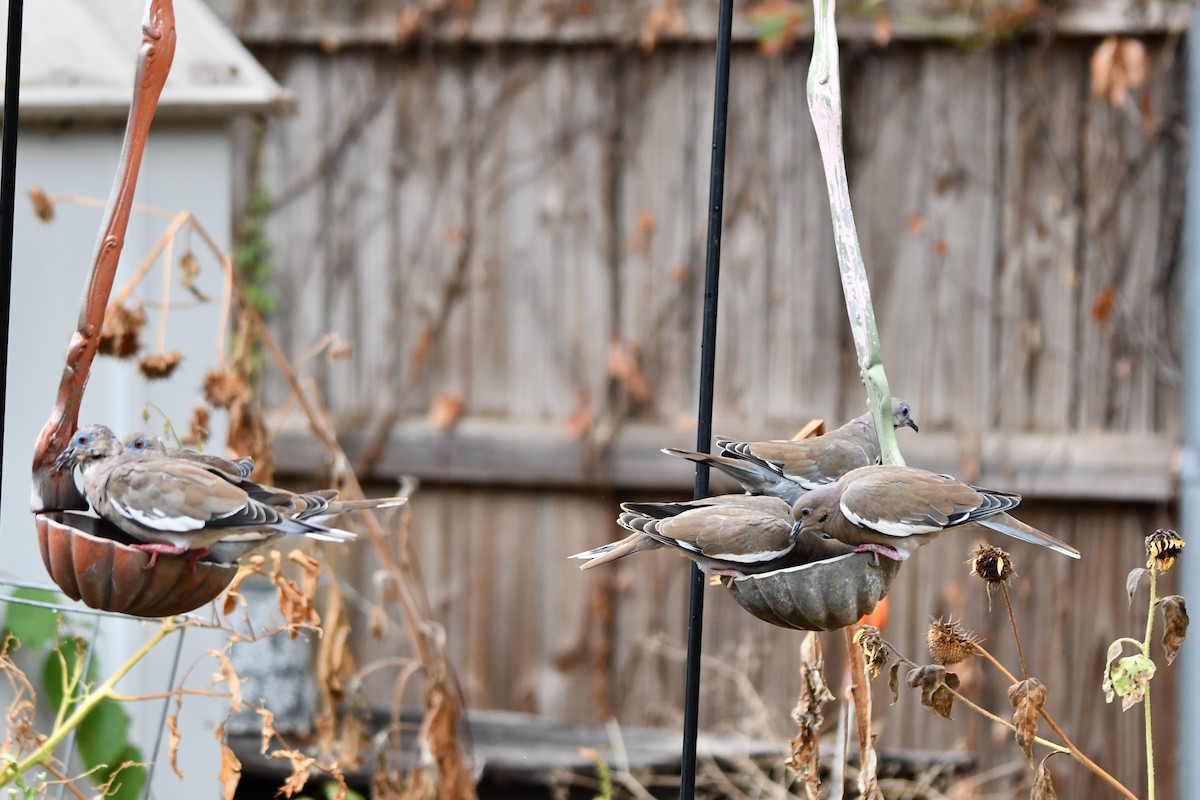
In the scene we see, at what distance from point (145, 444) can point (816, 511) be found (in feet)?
2.17

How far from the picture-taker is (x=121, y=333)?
6.14 ft

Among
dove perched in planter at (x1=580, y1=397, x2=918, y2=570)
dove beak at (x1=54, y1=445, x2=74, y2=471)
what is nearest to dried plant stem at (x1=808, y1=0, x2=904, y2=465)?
dove perched in planter at (x1=580, y1=397, x2=918, y2=570)

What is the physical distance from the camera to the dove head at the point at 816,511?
115 cm

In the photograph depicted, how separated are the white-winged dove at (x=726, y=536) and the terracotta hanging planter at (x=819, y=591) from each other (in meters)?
0.01

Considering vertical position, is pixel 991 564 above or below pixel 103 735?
above

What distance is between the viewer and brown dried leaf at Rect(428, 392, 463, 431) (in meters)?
3.93

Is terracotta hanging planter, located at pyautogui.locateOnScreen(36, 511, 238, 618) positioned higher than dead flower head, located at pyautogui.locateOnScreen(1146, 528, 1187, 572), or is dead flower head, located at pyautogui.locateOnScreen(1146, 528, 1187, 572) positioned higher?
dead flower head, located at pyautogui.locateOnScreen(1146, 528, 1187, 572)

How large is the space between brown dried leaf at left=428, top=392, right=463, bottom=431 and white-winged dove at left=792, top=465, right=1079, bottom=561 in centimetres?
282

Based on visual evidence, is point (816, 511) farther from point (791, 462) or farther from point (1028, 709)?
point (1028, 709)

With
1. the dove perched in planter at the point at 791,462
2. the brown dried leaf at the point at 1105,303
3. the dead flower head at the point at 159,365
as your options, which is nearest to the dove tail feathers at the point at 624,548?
the dove perched in planter at the point at 791,462

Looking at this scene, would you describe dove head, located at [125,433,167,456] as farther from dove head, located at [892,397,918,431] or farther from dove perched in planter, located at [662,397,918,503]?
dove head, located at [892,397,918,431]

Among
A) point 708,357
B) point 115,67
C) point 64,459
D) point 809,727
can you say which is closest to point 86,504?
point 64,459

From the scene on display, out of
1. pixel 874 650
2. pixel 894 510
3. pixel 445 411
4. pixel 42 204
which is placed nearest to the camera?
pixel 894 510

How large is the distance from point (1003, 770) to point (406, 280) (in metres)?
2.22
